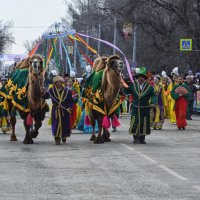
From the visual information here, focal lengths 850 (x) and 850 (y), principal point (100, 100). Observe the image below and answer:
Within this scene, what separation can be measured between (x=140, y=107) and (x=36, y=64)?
271 cm

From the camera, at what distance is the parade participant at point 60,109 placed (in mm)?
19328

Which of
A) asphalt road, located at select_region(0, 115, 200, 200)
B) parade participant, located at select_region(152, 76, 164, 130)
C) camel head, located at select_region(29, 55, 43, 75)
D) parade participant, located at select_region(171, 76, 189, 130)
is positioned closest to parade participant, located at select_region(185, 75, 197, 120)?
parade participant, located at select_region(171, 76, 189, 130)

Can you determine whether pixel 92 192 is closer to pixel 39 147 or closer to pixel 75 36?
pixel 39 147

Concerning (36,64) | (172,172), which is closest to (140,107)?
(36,64)

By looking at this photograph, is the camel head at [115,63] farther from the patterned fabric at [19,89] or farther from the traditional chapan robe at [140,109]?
the patterned fabric at [19,89]

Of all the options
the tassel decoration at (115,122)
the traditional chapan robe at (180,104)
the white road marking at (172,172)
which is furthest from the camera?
the traditional chapan robe at (180,104)

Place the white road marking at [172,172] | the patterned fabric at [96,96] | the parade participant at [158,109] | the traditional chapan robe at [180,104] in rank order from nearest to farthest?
the white road marking at [172,172], the patterned fabric at [96,96], the parade participant at [158,109], the traditional chapan robe at [180,104]

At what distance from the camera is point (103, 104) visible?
65.6 ft

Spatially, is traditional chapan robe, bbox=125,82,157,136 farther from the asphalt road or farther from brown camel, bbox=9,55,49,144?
brown camel, bbox=9,55,49,144

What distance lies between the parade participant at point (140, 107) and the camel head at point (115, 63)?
0.66m

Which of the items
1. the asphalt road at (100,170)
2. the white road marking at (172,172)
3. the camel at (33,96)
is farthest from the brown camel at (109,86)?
the white road marking at (172,172)

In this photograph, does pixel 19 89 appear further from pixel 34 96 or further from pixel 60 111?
pixel 60 111

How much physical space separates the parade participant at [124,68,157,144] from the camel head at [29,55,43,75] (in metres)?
2.21

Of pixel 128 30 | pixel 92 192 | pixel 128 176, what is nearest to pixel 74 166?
pixel 128 176
